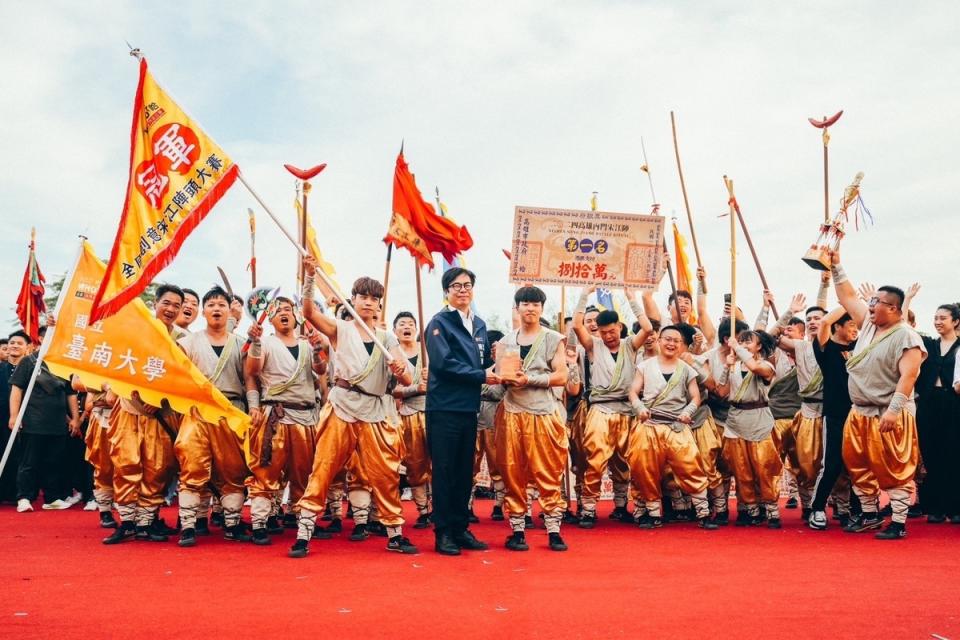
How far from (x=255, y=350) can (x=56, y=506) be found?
4620 mm

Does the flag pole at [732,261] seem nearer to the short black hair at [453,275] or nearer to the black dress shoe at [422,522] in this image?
the short black hair at [453,275]

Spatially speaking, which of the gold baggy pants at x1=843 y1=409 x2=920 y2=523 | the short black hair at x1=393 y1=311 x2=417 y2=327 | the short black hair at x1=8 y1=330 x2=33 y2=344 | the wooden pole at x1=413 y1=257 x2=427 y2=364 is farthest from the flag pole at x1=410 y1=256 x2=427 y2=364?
the short black hair at x1=8 y1=330 x2=33 y2=344

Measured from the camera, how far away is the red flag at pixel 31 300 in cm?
966

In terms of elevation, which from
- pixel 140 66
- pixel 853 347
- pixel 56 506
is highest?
pixel 140 66

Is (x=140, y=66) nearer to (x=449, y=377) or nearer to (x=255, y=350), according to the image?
(x=255, y=350)

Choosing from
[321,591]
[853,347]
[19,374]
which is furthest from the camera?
[19,374]

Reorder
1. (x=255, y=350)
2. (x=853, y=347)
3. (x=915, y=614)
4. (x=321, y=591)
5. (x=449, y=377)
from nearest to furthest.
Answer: (x=915, y=614)
(x=321, y=591)
(x=449, y=377)
(x=255, y=350)
(x=853, y=347)

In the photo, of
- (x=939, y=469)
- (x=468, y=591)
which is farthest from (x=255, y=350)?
(x=939, y=469)

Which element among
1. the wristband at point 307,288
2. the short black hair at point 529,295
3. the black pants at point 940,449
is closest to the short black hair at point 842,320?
the black pants at point 940,449

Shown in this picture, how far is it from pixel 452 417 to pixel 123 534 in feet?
9.50

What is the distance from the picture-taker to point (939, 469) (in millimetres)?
7777

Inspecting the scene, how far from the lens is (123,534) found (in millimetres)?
6441

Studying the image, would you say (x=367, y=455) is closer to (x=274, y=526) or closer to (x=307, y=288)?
(x=307, y=288)

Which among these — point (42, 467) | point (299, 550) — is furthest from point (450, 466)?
point (42, 467)
